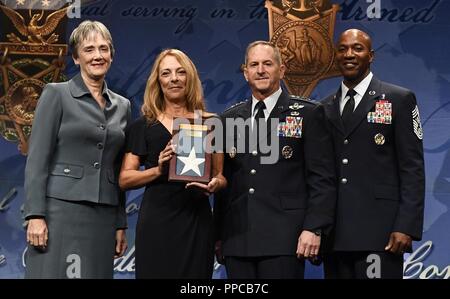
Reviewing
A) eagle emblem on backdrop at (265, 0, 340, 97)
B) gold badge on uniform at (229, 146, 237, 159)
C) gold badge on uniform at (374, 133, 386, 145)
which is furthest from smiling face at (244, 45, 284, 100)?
eagle emblem on backdrop at (265, 0, 340, 97)

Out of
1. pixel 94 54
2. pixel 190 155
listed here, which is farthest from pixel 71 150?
pixel 190 155

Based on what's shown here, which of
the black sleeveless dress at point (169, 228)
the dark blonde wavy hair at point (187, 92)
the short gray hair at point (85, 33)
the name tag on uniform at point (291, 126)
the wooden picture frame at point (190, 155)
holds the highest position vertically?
the short gray hair at point (85, 33)

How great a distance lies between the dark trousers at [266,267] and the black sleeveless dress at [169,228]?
116 mm

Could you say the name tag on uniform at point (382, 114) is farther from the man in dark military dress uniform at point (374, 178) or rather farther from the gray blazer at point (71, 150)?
the gray blazer at point (71, 150)

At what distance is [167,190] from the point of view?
13.2ft

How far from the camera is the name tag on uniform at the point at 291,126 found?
4086 mm

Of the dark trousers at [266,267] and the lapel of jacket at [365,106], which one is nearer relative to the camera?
the dark trousers at [266,267]

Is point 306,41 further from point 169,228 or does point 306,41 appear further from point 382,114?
point 169,228

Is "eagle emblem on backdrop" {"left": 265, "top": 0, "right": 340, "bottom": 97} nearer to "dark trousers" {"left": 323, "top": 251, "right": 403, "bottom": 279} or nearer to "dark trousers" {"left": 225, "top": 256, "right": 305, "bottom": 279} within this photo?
"dark trousers" {"left": 323, "top": 251, "right": 403, "bottom": 279}

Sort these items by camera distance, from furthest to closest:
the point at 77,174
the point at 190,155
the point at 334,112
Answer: the point at 334,112, the point at 77,174, the point at 190,155

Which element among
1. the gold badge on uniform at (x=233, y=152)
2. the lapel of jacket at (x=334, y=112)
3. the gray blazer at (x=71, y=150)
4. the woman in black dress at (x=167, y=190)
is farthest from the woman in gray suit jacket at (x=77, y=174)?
the lapel of jacket at (x=334, y=112)

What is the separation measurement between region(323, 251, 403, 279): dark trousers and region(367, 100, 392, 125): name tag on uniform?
1.95 feet

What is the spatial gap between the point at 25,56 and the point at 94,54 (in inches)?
65.1

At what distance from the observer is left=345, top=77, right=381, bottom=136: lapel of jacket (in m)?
4.13
